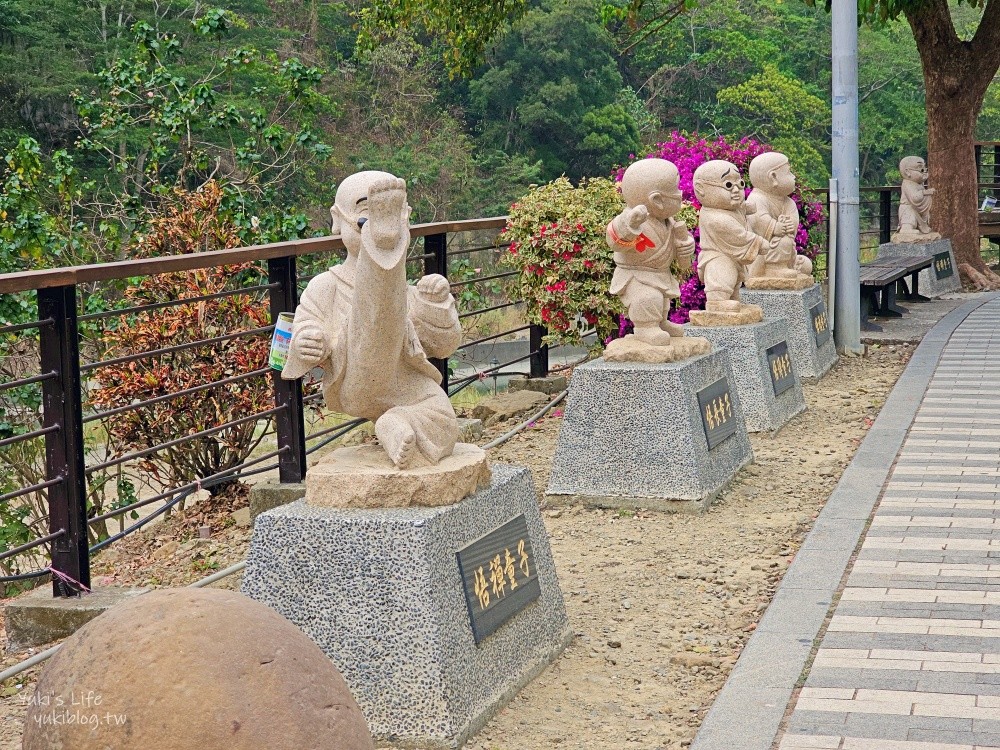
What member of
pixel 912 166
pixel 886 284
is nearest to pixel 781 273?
pixel 886 284

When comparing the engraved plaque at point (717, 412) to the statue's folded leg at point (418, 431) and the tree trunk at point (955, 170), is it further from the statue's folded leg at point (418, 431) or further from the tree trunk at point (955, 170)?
the tree trunk at point (955, 170)

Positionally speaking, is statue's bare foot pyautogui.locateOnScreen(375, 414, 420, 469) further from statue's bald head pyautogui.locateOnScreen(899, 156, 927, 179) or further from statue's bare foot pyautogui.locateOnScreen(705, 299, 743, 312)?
statue's bald head pyautogui.locateOnScreen(899, 156, 927, 179)

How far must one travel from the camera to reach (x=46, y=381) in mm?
5480

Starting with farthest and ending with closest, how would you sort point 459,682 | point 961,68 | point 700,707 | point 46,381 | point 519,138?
point 519,138, point 961,68, point 46,381, point 700,707, point 459,682

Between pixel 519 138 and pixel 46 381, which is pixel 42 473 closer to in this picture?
pixel 46 381

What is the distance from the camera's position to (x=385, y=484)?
4.62m

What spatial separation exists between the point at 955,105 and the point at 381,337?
15.9 meters

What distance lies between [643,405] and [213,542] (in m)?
2.63

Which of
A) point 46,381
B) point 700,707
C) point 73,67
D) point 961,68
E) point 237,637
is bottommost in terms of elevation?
point 700,707

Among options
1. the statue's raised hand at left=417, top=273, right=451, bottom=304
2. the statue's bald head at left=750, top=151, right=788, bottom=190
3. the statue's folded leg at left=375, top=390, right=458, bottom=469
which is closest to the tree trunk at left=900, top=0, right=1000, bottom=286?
the statue's bald head at left=750, top=151, right=788, bottom=190

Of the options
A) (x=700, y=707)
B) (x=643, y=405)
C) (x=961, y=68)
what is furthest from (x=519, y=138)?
(x=700, y=707)

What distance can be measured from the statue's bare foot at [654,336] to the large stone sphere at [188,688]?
4.80 m

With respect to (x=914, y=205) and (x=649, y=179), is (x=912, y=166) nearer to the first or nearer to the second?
(x=914, y=205)

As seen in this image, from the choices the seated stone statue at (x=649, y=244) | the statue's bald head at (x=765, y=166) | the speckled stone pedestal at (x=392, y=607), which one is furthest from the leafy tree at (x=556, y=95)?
the speckled stone pedestal at (x=392, y=607)
